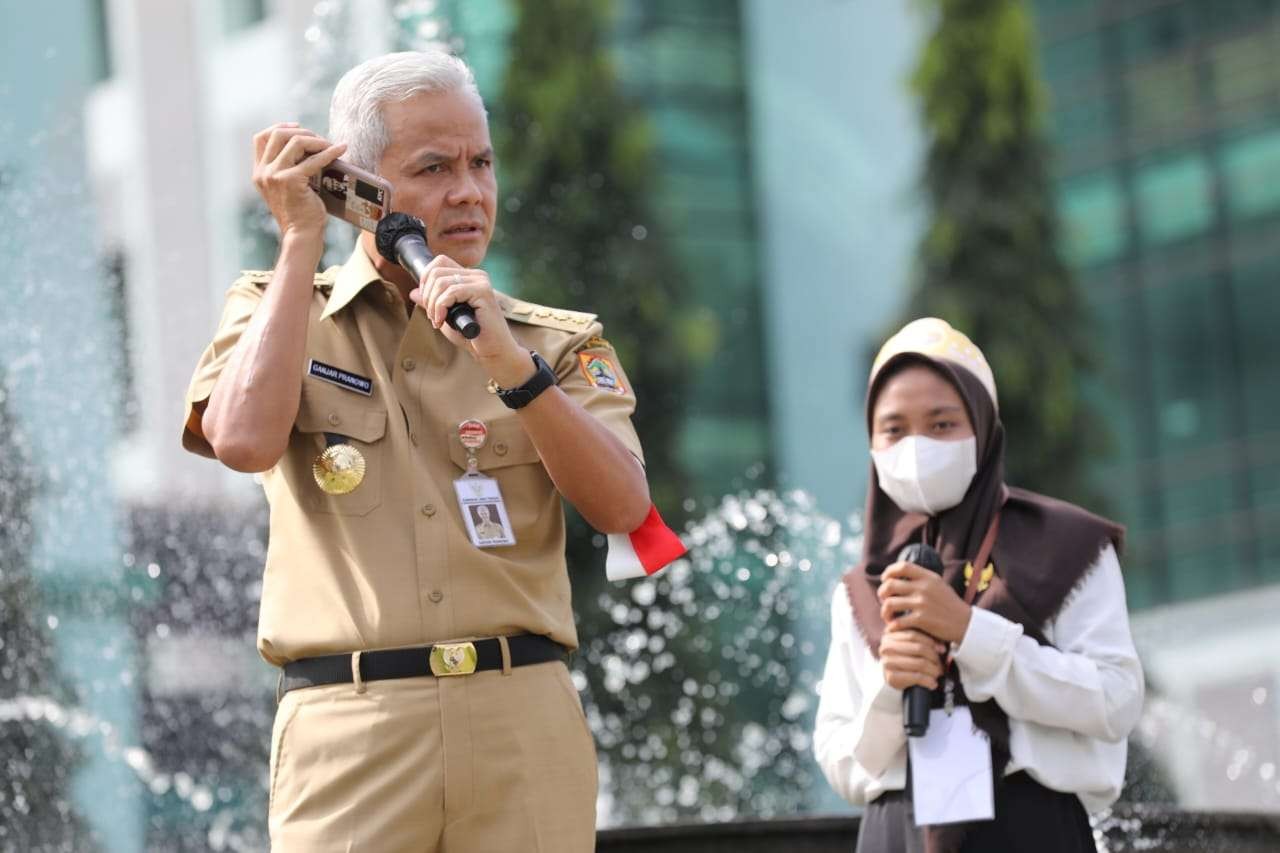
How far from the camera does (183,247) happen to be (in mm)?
12898

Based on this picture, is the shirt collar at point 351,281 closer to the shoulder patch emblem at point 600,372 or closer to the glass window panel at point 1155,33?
the shoulder patch emblem at point 600,372

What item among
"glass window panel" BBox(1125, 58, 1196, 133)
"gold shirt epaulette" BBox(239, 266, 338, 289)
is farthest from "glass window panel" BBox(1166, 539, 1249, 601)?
"gold shirt epaulette" BBox(239, 266, 338, 289)

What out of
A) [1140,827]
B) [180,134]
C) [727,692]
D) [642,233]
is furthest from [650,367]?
[1140,827]

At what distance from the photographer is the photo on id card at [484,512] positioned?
2.44 m

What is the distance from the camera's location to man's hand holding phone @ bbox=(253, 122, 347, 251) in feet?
8.11

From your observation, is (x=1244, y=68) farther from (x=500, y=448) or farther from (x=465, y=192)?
(x=500, y=448)

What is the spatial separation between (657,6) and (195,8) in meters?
4.64

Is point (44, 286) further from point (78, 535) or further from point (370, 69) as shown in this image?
point (370, 69)

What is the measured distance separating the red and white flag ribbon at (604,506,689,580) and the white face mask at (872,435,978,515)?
866 millimetres

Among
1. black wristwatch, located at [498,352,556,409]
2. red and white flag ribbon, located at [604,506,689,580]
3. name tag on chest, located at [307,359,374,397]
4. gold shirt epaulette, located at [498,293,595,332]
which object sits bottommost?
red and white flag ribbon, located at [604,506,689,580]

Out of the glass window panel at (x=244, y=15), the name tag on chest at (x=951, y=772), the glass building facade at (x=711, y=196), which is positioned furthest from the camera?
the glass building facade at (x=711, y=196)

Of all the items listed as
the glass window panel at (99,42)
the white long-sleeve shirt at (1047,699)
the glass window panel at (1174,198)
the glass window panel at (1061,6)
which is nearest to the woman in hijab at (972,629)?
the white long-sleeve shirt at (1047,699)

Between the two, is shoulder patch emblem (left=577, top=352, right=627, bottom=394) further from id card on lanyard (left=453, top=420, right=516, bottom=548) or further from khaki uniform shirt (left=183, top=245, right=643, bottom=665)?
id card on lanyard (left=453, top=420, right=516, bottom=548)

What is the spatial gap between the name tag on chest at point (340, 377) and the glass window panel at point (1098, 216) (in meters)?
17.9
